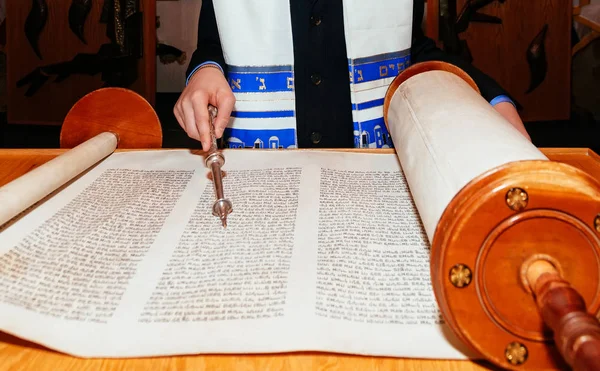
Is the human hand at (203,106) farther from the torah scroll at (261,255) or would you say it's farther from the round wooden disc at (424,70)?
the round wooden disc at (424,70)

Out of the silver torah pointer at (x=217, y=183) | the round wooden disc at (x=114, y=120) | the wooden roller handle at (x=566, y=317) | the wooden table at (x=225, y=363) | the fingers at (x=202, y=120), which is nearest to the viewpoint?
the wooden roller handle at (x=566, y=317)

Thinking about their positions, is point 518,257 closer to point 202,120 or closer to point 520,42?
point 202,120

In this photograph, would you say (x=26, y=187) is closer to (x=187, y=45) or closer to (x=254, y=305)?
(x=254, y=305)

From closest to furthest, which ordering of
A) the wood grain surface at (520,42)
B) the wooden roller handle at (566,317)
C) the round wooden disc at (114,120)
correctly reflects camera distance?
1. the wooden roller handle at (566,317)
2. the round wooden disc at (114,120)
3. the wood grain surface at (520,42)

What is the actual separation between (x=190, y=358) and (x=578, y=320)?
28 cm

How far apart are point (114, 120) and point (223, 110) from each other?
0.22m

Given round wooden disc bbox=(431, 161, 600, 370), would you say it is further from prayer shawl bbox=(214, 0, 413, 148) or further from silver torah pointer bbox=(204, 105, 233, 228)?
prayer shawl bbox=(214, 0, 413, 148)

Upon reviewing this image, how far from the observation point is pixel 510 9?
2.74 meters

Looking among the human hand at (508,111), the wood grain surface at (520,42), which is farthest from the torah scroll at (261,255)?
the wood grain surface at (520,42)

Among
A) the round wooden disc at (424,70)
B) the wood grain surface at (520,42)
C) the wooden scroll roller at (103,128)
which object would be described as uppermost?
the round wooden disc at (424,70)

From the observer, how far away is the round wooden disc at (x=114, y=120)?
83 cm

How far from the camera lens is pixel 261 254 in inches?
21.3

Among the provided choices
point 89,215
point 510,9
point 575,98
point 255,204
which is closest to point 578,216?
point 255,204

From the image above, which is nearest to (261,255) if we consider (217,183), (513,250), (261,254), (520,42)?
(261,254)
